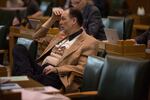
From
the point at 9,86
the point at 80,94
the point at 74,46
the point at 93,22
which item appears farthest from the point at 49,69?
the point at 93,22

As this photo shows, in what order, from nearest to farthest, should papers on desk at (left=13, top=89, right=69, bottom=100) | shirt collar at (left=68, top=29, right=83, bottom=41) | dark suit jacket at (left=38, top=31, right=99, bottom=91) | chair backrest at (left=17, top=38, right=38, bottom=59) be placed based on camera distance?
papers on desk at (left=13, top=89, right=69, bottom=100) → dark suit jacket at (left=38, top=31, right=99, bottom=91) → shirt collar at (left=68, top=29, right=83, bottom=41) → chair backrest at (left=17, top=38, right=38, bottom=59)

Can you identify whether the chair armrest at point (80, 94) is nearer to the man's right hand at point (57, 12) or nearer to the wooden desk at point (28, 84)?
the wooden desk at point (28, 84)

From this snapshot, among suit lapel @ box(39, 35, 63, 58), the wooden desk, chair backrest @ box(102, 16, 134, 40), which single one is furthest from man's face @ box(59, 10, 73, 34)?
chair backrest @ box(102, 16, 134, 40)

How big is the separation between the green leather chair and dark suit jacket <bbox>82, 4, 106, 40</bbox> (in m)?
2.13

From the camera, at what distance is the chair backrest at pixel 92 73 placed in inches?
119

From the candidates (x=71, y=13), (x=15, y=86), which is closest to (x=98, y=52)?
(x=71, y=13)

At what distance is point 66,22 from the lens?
12.7 ft

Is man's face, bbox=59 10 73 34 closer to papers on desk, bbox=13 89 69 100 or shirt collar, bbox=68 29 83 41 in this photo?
shirt collar, bbox=68 29 83 41

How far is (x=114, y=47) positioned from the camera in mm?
3824

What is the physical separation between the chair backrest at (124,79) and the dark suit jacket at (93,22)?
2.13 m

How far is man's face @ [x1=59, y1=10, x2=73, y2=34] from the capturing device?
3.85 metres

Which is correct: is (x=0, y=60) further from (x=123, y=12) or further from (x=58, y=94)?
(x=123, y=12)

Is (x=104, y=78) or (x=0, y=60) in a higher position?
(x=104, y=78)

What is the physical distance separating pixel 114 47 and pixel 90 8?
4.64ft
